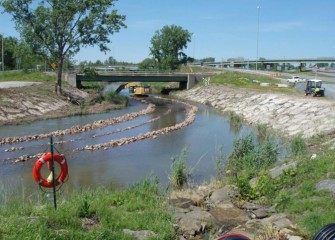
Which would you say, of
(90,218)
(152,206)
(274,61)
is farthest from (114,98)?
(274,61)

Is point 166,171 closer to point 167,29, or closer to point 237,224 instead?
point 237,224

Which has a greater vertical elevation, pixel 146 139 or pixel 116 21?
pixel 116 21

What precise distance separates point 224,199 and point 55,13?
35.7 metres

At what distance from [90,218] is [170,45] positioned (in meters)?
99.4

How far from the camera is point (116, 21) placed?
45844mm

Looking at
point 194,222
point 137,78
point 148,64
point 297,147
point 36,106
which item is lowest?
point 194,222

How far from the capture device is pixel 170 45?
347ft

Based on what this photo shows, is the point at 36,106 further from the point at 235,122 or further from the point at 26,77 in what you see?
the point at 26,77

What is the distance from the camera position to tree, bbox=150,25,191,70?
104 metres

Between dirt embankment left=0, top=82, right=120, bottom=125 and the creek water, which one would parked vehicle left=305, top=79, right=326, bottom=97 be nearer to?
the creek water

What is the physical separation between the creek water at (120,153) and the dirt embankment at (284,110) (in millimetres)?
3121

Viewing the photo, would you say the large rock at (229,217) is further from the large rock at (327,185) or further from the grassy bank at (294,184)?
the large rock at (327,185)

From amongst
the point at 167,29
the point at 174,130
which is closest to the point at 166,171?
the point at 174,130

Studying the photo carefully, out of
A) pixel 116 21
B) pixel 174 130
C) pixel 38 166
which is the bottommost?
Answer: pixel 174 130
